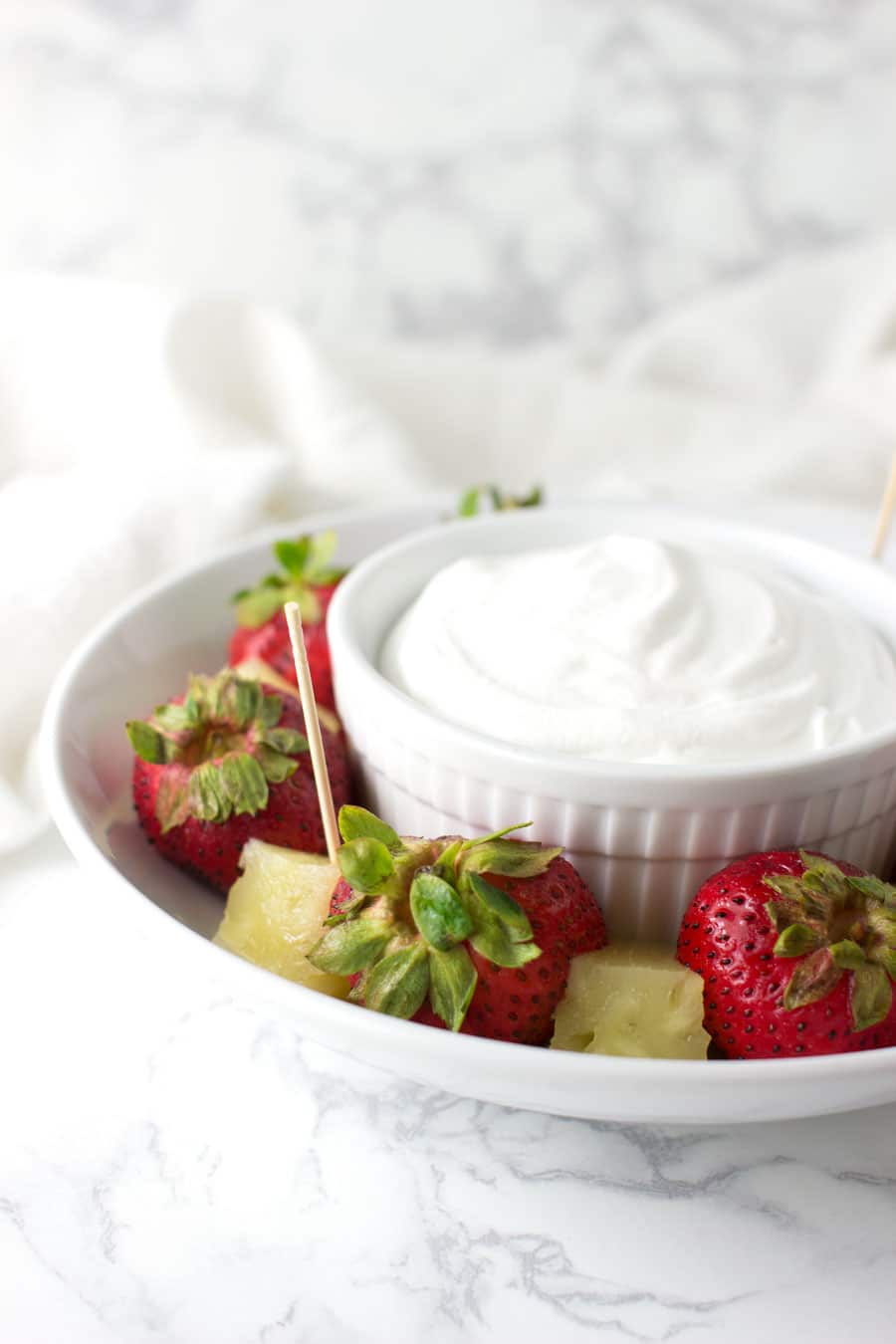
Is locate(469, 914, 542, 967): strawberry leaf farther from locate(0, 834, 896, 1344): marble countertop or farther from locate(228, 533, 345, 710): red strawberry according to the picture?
locate(228, 533, 345, 710): red strawberry

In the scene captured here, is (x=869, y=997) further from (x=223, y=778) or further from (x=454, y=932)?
(x=223, y=778)

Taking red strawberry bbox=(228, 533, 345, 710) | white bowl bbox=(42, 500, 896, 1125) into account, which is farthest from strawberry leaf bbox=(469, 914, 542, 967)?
red strawberry bbox=(228, 533, 345, 710)

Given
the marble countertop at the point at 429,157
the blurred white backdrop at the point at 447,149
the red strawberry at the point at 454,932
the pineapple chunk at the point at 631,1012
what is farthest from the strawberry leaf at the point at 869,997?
the blurred white backdrop at the point at 447,149

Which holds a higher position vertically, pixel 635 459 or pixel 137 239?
pixel 137 239

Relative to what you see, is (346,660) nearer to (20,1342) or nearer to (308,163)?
(20,1342)

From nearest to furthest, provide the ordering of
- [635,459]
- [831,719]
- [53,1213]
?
[53,1213], [831,719], [635,459]

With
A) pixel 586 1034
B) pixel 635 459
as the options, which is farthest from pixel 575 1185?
pixel 635 459

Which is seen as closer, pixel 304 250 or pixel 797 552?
pixel 797 552

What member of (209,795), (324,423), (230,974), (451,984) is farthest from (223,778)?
(324,423)

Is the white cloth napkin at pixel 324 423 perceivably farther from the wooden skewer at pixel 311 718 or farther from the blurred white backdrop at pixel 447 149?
the wooden skewer at pixel 311 718
